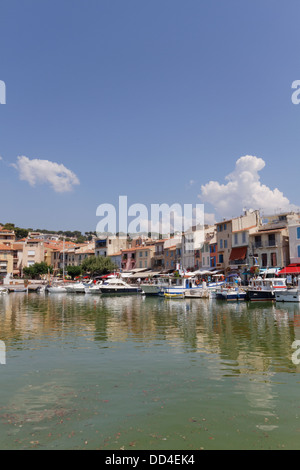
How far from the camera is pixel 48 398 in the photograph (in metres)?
9.84

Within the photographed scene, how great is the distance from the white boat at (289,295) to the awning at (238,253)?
19.0 meters

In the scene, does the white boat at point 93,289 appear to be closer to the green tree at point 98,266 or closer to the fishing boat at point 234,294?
the green tree at point 98,266

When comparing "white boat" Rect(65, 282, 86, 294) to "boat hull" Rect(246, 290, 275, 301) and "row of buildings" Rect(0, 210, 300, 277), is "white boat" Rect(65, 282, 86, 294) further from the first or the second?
"boat hull" Rect(246, 290, 275, 301)

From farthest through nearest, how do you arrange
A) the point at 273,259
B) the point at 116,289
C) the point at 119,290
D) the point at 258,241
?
the point at 119,290 → the point at 116,289 → the point at 258,241 → the point at 273,259

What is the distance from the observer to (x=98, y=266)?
286ft

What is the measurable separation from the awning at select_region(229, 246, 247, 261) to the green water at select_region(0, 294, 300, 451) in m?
42.7

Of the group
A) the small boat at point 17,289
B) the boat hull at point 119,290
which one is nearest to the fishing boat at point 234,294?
the boat hull at point 119,290

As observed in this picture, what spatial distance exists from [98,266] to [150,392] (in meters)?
78.1

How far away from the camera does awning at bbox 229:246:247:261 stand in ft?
202

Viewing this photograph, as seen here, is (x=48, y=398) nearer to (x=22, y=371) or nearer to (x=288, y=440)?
(x=22, y=371)

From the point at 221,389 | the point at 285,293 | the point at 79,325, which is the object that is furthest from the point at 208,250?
the point at 221,389

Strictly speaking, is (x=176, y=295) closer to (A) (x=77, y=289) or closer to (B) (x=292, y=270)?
(B) (x=292, y=270)

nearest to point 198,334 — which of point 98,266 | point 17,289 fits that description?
point 17,289
